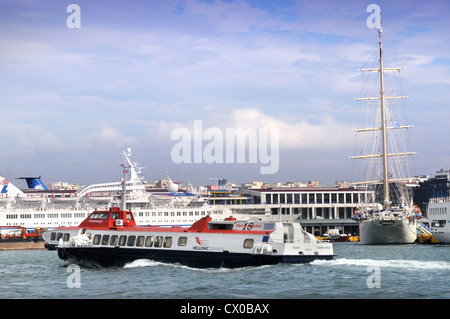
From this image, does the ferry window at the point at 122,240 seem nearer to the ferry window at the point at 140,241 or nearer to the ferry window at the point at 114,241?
the ferry window at the point at 114,241

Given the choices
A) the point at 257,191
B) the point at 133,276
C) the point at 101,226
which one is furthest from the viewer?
the point at 257,191

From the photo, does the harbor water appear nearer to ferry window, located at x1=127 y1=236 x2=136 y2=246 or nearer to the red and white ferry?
the red and white ferry

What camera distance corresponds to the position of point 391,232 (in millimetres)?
89688

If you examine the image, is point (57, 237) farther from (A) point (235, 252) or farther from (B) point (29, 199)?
(B) point (29, 199)

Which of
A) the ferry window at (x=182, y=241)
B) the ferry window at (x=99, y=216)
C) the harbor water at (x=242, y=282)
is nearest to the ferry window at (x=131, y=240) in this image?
the harbor water at (x=242, y=282)

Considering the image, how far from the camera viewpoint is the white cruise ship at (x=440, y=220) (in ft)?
274

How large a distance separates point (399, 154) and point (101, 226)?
7482 centimetres

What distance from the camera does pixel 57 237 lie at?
160 ft

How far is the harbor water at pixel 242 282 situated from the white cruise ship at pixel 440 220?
46429mm

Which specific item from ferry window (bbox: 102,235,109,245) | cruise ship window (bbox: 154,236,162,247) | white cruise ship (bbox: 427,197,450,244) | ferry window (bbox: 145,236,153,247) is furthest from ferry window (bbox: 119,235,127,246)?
white cruise ship (bbox: 427,197,450,244)

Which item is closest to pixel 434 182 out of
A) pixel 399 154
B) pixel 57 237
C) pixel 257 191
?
pixel 257 191

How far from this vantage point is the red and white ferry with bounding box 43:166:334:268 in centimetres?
3909

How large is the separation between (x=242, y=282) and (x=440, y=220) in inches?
2382
